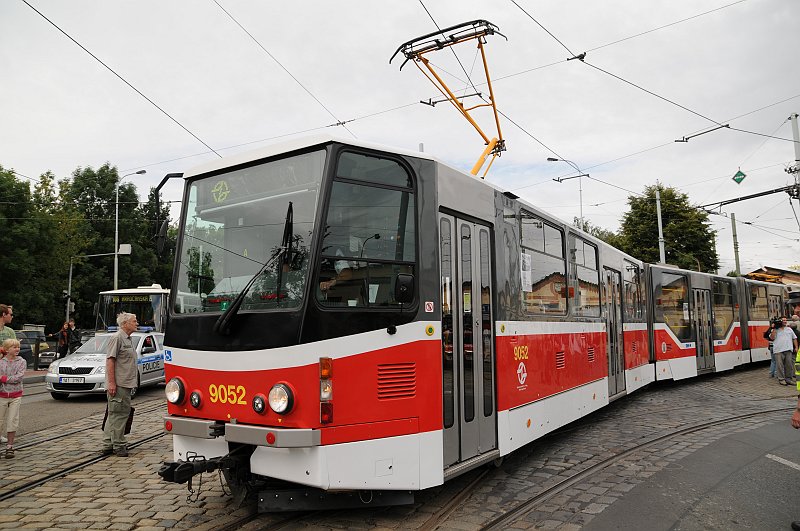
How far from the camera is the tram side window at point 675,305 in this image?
1565 centimetres

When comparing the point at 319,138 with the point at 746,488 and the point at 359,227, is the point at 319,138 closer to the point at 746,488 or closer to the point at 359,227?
the point at 359,227

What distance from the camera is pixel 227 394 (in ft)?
16.1

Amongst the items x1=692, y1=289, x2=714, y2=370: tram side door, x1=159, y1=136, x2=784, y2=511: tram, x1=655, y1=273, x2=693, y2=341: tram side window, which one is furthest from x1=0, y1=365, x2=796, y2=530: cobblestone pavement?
x1=692, y1=289, x2=714, y2=370: tram side door

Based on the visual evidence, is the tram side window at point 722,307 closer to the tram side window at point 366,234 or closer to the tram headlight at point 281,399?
the tram side window at point 366,234

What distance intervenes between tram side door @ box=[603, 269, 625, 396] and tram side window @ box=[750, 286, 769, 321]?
40.0 ft

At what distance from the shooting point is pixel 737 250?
35.6 metres

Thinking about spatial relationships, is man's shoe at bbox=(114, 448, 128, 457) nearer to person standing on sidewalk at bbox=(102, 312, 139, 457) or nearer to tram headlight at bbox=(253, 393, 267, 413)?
person standing on sidewalk at bbox=(102, 312, 139, 457)

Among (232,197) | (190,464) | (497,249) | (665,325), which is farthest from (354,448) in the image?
(665,325)

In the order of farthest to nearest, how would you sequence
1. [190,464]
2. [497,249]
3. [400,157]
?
1. [497,249]
2. [400,157]
3. [190,464]

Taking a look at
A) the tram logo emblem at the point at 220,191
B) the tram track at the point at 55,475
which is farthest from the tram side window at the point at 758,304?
the tram logo emblem at the point at 220,191

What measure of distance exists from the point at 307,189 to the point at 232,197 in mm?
900

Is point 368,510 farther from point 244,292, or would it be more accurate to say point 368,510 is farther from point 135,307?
point 135,307

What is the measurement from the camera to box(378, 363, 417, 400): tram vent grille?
486 centimetres

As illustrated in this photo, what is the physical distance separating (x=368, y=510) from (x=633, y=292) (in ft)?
34.0
